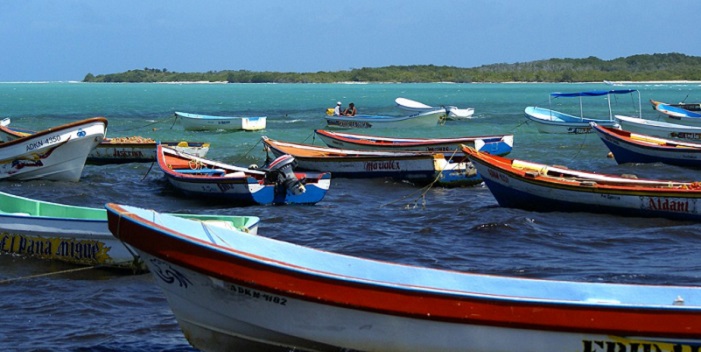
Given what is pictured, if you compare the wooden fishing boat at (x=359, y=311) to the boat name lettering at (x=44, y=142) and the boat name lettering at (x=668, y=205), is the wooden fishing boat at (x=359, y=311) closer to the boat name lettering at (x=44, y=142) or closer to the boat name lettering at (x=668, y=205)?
the boat name lettering at (x=668, y=205)

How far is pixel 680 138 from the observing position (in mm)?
30828

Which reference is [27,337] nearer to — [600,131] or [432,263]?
[432,263]

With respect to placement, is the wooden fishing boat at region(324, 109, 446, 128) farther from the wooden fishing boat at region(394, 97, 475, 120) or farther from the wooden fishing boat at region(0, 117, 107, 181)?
the wooden fishing boat at region(0, 117, 107, 181)

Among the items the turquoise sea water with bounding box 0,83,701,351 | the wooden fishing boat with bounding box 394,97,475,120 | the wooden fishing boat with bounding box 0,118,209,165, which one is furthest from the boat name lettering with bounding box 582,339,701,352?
the wooden fishing boat with bounding box 394,97,475,120

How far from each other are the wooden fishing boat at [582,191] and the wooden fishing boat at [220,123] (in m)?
24.4

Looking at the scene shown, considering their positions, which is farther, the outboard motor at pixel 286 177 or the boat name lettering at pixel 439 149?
the boat name lettering at pixel 439 149

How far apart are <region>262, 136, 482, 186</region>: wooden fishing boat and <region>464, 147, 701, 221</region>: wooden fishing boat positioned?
2.93 metres

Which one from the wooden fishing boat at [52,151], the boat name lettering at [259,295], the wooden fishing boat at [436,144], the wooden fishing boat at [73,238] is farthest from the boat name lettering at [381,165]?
the boat name lettering at [259,295]

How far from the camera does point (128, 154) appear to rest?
27.2 metres

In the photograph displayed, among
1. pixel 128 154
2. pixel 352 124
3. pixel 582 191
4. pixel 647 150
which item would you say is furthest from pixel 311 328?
pixel 352 124

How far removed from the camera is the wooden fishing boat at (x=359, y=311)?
7.10 meters

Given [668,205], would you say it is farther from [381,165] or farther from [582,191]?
[381,165]

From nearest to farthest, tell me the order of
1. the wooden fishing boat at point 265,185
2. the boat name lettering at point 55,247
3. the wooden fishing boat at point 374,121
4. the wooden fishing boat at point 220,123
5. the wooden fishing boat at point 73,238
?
1. the wooden fishing boat at point 73,238
2. the boat name lettering at point 55,247
3. the wooden fishing boat at point 265,185
4. the wooden fishing boat at point 374,121
5. the wooden fishing boat at point 220,123

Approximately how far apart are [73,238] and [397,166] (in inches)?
454
